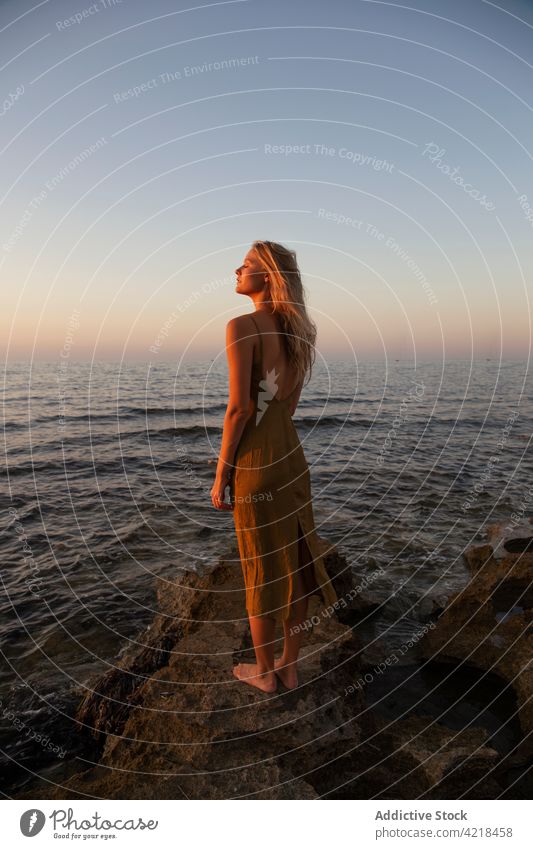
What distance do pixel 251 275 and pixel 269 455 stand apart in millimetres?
1181

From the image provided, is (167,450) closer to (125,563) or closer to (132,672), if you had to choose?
(125,563)

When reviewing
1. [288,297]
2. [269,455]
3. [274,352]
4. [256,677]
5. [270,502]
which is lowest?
[256,677]

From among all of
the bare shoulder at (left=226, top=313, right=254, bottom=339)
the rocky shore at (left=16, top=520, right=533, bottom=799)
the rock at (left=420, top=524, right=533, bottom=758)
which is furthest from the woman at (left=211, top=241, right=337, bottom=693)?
the rock at (left=420, top=524, right=533, bottom=758)

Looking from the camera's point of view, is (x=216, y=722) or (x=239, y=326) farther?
(x=216, y=722)

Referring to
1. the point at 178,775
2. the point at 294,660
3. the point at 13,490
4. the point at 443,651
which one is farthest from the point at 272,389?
the point at 13,490

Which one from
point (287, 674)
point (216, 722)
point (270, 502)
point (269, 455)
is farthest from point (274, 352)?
point (216, 722)

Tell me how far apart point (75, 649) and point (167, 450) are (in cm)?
1036

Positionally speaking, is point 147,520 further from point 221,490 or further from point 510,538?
point 221,490

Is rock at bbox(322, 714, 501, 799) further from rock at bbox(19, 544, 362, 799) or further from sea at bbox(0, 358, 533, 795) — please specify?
sea at bbox(0, 358, 533, 795)

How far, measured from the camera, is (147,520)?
9078mm

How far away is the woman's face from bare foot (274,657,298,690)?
2.60 meters

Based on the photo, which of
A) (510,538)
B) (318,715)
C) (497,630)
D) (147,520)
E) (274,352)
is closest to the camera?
(274,352)

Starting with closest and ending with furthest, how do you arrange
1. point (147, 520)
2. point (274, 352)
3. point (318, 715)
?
point (274, 352) → point (318, 715) → point (147, 520)

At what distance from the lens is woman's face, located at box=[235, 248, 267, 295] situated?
3.20 m
